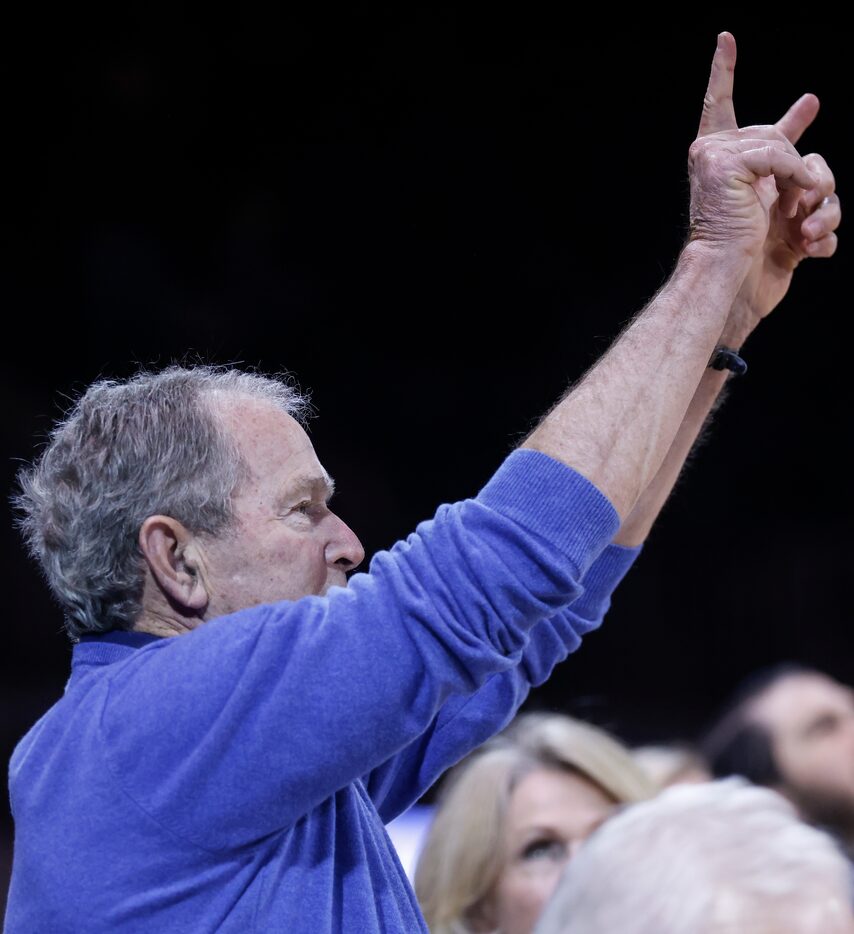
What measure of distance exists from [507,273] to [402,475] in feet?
3.05

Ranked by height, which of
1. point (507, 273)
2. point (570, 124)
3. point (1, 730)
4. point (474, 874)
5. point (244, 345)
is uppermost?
point (570, 124)

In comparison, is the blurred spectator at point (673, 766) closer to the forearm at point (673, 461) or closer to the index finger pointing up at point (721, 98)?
the forearm at point (673, 461)

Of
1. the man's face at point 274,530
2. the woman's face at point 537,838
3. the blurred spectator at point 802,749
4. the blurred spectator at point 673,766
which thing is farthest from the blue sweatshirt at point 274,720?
the blurred spectator at point 673,766

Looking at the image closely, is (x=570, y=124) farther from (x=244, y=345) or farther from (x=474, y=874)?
(x=474, y=874)

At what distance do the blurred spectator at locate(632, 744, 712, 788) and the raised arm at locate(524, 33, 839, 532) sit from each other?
1.58 metres

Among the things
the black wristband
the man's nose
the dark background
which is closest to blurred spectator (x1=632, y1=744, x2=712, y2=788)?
the dark background

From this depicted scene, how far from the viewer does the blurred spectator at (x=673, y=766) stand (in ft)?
10.2

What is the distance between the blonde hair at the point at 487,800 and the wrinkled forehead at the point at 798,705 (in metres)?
0.36

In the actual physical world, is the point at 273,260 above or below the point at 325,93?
below

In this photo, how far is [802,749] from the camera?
254cm

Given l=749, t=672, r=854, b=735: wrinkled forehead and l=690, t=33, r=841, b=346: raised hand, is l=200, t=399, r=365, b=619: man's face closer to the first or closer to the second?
l=690, t=33, r=841, b=346: raised hand

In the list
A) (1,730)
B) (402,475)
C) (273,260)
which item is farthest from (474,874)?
(273,260)

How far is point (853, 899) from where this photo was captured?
0.79 m

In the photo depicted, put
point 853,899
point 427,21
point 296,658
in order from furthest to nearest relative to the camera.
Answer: point 427,21 < point 296,658 < point 853,899
